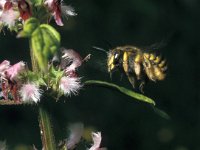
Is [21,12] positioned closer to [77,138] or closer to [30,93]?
[30,93]

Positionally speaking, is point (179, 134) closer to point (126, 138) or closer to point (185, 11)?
point (126, 138)

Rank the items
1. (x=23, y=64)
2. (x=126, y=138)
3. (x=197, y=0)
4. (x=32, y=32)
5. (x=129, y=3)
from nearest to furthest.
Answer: (x=32, y=32), (x=23, y=64), (x=126, y=138), (x=129, y=3), (x=197, y=0)

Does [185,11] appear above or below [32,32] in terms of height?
below

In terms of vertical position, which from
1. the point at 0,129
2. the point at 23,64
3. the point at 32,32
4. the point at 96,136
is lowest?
the point at 0,129

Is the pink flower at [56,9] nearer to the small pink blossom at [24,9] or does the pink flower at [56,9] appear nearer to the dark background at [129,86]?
the small pink blossom at [24,9]

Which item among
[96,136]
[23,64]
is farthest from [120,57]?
[23,64]

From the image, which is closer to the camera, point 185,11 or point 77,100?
point 77,100

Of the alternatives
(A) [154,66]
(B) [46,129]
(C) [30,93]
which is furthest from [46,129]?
(A) [154,66]
